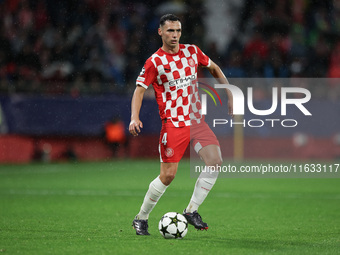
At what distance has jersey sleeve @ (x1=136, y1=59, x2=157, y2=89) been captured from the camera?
6.57 m

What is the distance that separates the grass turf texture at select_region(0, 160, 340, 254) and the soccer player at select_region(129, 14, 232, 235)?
0.57 m

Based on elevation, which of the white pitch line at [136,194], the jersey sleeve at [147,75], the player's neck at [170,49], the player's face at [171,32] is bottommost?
the white pitch line at [136,194]

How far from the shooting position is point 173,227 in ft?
21.0

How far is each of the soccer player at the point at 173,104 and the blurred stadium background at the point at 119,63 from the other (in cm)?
1128

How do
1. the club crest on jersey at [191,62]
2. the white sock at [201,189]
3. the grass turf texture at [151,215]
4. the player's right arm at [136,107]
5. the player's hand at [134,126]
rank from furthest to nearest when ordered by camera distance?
the white sock at [201,189] < the club crest on jersey at [191,62] < the player's right arm at [136,107] < the player's hand at [134,126] < the grass turf texture at [151,215]

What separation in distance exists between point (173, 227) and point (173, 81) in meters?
1.46

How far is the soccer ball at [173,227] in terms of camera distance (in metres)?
6.39

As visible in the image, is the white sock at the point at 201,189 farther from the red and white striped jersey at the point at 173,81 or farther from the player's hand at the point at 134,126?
the player's hand at the point at 134,126

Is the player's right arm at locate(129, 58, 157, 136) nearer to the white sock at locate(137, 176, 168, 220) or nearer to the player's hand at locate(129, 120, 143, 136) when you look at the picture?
the player's hand at locate(129, 120, 143, 136)

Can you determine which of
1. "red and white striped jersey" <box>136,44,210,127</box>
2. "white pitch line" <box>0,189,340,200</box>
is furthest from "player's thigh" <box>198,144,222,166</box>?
"white pitch line" <box>0,189,340,200</box>

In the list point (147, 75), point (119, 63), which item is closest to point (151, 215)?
point (147, 75)

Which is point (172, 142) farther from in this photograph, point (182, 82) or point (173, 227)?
point (173, 227)

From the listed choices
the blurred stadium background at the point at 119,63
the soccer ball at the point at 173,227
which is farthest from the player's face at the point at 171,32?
the blurred stadium background at the point at 119,63

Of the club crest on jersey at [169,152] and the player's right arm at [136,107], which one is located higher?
the player's right arm at [136,107]
